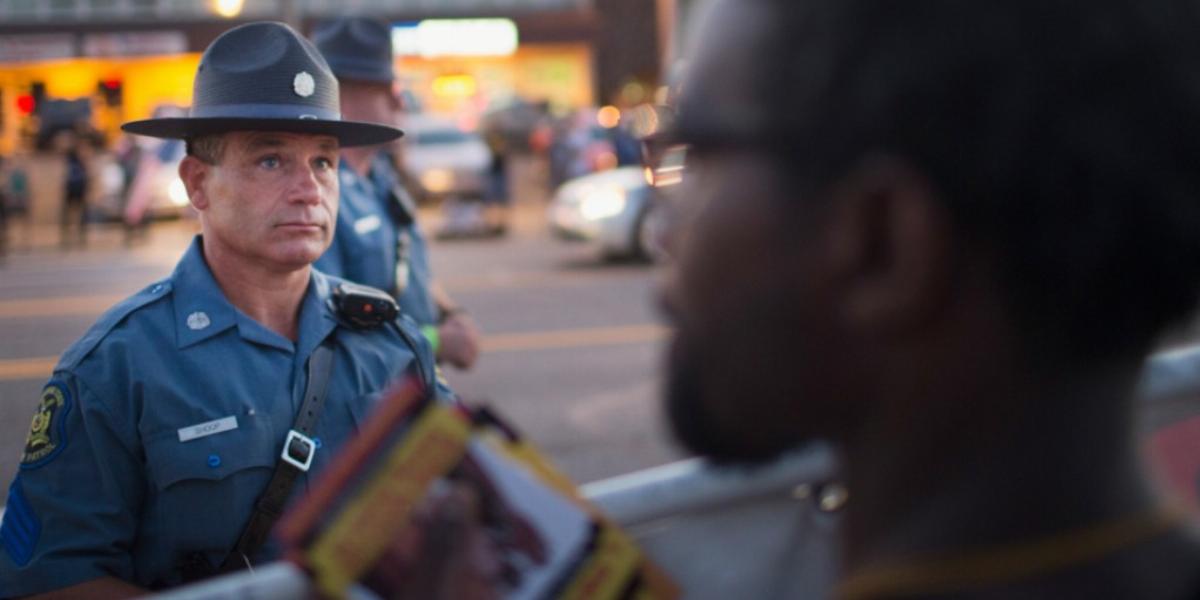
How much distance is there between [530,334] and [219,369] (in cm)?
925

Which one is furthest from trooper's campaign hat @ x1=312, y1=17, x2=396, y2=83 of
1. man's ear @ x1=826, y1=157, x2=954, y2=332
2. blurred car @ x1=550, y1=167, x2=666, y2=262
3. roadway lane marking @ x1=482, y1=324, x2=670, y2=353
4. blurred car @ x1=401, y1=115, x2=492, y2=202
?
blurred car @ x1=401, y1=115, x2=492, y2=202

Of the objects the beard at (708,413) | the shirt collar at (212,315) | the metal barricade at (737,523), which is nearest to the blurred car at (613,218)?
the shirt collar at (212,315)

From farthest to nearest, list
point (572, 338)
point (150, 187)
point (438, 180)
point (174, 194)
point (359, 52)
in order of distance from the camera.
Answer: point (438, 180), point (174, 194), point (150, 187), point (572, 338), point (359, 52)

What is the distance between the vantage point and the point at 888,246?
46.8 inches

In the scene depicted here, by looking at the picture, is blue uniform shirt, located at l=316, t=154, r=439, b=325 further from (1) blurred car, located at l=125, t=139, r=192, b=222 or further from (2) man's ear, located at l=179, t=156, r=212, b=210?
(1) blurred car, located at l=125, t=139, r=192, b=222

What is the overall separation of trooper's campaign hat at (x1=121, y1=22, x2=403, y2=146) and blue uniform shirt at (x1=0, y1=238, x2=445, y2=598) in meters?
0.47

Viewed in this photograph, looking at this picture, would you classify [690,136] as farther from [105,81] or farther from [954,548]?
[105,81]

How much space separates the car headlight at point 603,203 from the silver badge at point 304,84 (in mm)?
13830

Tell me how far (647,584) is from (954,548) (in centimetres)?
48

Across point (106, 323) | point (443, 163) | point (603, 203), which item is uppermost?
point (106, 323)

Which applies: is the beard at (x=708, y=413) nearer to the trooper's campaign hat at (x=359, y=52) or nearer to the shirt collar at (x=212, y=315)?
the shirt collar at (x=212, y=315)

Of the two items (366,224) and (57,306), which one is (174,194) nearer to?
(57,306)

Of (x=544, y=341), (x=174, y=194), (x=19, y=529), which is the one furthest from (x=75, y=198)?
(x=19, y=529)

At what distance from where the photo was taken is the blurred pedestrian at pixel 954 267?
1.14 meters
